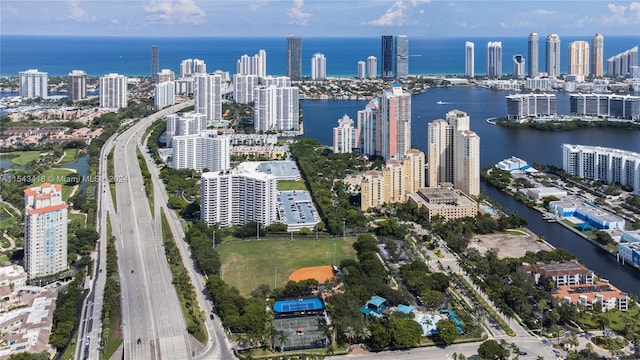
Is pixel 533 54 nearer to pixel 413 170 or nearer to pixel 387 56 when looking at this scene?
pixel 387 56

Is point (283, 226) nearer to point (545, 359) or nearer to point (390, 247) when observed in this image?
point (390, 247)

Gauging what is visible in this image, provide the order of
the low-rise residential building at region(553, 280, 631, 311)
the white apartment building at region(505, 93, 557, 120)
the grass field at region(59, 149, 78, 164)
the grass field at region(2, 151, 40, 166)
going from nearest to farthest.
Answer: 1. the low-rise residential building at region(553, 280, 631, 311)
2. the grass field at region(2, 151, 40, 166)
3. the grass field at region(59, 149, 78, 164)
4. the white apartment building at region(505, 93, 557, 120)

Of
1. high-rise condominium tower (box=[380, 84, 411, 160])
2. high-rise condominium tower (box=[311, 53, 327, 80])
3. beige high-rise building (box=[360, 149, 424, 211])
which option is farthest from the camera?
high-rise condominium tower (box=[311, 53, 327, 80])

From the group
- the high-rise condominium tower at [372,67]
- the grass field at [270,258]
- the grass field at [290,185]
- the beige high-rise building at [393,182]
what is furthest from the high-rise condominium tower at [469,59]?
the grass field at [270,258]

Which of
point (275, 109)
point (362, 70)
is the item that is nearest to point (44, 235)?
point (275, 109)

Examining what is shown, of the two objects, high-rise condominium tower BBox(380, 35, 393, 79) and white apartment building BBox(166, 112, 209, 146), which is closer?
white apartment building BBox(166, 112, 209, 146)

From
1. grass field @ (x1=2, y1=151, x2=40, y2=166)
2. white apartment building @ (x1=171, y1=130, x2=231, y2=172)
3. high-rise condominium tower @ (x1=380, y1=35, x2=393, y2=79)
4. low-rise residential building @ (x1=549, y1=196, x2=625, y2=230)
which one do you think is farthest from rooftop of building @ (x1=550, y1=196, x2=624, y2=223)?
high-rise condominium tower @ (x1=380, y1=35, x2=393, y2=79)

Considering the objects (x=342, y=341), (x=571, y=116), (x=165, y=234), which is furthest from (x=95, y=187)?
(x=571, y=116)

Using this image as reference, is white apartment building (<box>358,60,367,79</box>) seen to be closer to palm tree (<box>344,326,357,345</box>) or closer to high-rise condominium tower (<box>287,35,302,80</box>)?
high-rise condominium tower (<box>287,35,302,80</box>)
